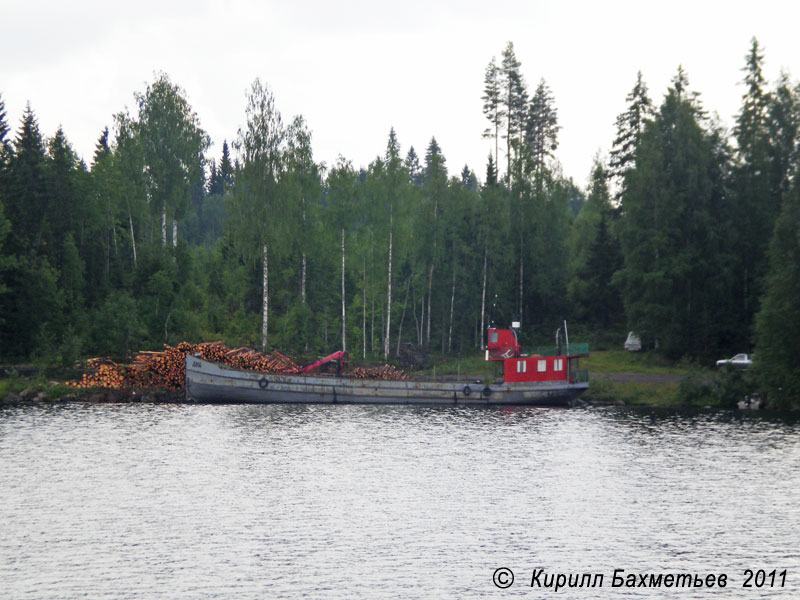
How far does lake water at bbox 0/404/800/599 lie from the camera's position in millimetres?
20344

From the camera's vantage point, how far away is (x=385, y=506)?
88.4 ft

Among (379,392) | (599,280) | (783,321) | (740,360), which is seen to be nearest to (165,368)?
(379,392)

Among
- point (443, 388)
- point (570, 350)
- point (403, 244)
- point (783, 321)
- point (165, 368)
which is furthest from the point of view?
point (403, 244)

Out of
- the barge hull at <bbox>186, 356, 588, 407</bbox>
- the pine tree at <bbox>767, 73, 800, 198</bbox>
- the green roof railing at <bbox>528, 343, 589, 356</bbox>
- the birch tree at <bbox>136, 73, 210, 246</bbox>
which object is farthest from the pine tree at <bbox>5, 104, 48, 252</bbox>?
the pine tree at <bbox>767, 73, 800, 198</bbox>

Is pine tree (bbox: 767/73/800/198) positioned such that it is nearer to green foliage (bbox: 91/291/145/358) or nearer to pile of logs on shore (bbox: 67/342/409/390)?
pile of logs on shore (bbox: 67/342/409/390)

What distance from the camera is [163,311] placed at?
6662cm

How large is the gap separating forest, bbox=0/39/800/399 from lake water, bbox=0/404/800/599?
58.2 ft

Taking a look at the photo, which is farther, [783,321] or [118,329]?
[118,329]

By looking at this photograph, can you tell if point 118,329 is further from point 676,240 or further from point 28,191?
point 676,240

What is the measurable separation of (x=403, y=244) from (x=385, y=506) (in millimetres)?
45864

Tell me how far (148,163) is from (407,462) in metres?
50.1

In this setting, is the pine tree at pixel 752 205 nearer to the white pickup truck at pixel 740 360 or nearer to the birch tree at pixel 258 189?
the white pickup truck at pixel 740 360

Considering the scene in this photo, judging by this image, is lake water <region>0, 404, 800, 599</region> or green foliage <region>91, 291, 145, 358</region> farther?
green foliage <region>91, 291, 145, 358</region>

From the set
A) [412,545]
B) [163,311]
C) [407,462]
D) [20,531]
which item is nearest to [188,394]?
[163,311]
